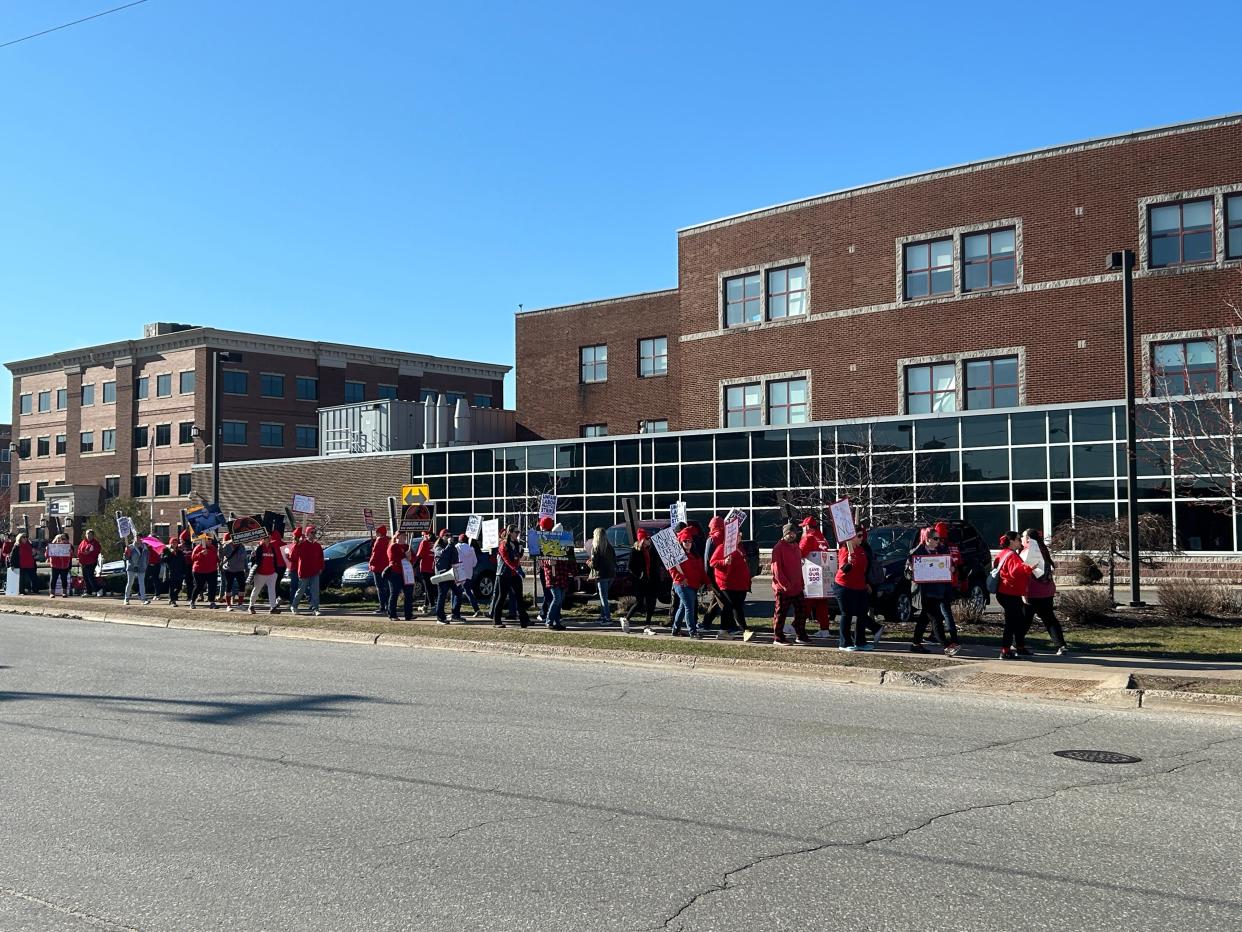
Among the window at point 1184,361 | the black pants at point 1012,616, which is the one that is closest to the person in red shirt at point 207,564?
the black pants at point 1012,616

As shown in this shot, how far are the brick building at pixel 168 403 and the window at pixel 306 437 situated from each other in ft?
0.25

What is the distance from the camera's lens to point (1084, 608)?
19.0 meters

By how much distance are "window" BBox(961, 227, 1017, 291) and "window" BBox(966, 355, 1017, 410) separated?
2.42 metres

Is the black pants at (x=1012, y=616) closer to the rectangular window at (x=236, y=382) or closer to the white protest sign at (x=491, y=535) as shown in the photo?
the white protest sign at (x=491, y=535)

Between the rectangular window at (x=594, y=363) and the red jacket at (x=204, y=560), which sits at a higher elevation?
the rectangular window at (x=594, y=363)

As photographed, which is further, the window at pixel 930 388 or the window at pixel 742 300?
the window at pixel 742 300

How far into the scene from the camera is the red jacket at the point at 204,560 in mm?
25700

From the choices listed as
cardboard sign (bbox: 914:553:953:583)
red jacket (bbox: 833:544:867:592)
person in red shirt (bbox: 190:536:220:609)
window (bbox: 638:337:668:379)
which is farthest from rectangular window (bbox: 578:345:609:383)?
cardboard sign (bbox: 914:553:953:583)

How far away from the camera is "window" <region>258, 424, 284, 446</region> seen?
237 ft

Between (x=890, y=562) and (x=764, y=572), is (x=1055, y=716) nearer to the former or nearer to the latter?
(x=890, y=562)

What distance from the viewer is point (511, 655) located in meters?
17.2

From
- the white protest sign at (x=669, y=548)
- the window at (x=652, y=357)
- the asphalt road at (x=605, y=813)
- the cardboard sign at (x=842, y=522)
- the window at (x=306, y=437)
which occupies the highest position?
the window at (x=652, y=357)

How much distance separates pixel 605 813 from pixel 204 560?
20636mm

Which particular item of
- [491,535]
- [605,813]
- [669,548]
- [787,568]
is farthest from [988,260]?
[605,813]
